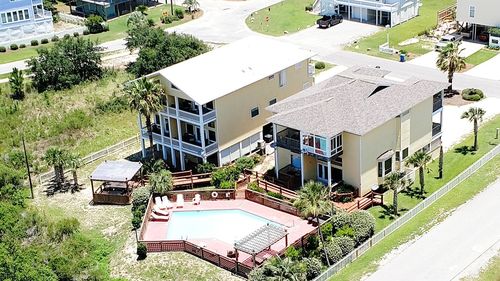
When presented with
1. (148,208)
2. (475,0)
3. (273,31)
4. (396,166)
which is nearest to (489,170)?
(396,166)

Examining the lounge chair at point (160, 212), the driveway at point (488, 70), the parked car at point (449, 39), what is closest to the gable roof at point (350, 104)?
the lounge chair at point (160, 212)

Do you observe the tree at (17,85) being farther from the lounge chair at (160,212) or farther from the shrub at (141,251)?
the shrub at (141,251)

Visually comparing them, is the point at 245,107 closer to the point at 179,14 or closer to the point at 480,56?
the point at 480,56

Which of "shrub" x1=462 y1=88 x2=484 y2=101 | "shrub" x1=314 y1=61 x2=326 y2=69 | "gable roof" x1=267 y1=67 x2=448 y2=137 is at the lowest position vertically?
"shrub" x1=462 y1=88 x2=484 y2=101

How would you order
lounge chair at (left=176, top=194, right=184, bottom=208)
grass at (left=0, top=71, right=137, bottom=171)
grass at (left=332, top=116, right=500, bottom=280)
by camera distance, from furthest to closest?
grass at (left=0, top=71, right=137, bottom=171), lounge chair at (left=176, top=194, right=184, bottom=208), grass at (left=332, top=116, right=500, bottom=280)

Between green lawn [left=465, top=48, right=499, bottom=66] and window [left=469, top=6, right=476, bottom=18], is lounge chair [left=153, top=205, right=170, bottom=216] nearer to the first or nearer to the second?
green lawn [left=465, top=48, right=499, bottom=66]

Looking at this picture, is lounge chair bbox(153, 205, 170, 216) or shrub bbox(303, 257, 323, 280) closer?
shrub bbox(303, 257, 323, 280)

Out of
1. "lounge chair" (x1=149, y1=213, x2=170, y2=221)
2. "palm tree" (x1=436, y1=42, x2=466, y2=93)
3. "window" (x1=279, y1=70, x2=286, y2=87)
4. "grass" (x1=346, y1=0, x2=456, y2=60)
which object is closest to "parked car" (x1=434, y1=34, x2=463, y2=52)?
"grass" (x1=346, y1=0, x2=456, y2=60)

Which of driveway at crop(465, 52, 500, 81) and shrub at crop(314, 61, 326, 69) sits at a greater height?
shrub at crop(314, 61, 326, 69)
